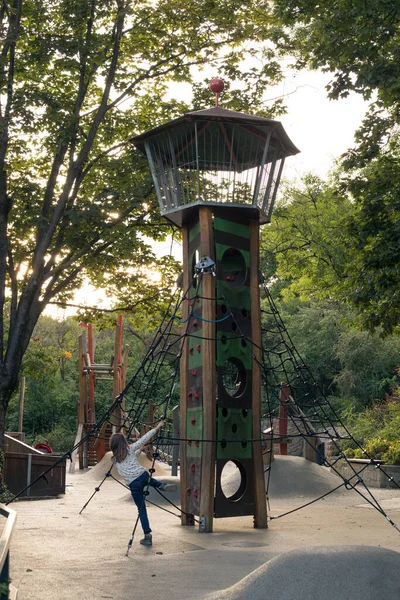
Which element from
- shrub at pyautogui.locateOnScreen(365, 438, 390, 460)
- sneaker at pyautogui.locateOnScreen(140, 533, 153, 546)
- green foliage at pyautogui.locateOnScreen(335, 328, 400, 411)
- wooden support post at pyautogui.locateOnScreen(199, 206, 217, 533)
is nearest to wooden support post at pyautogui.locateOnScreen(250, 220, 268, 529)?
wooden support post at pyautogui.locateOnScreen(199, 206, 217, 533)

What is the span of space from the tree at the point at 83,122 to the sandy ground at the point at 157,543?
Answer: 3.89m

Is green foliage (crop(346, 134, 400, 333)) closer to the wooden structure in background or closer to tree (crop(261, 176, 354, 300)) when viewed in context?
tree (crop(261, 176, 354, 300))

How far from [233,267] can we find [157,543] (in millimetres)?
4921

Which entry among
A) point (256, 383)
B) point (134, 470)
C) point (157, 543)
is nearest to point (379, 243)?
point (256, 383)

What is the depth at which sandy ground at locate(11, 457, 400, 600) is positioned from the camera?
25.7ft

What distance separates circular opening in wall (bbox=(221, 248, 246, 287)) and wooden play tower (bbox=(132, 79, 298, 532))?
2 cm

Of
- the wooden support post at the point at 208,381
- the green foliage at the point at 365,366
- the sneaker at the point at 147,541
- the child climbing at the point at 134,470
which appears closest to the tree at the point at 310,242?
the green foliage at the point at 365,366

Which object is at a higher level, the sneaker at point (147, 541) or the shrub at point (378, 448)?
the shrub at point (378, 448)

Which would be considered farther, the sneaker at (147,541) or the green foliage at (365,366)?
the green foliage at (365,366)

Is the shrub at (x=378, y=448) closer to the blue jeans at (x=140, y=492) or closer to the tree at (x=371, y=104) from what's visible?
the tree at (x=371, y=104)

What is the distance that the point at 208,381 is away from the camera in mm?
12672

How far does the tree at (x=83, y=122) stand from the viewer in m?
16.9

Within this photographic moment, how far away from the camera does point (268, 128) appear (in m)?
13.5

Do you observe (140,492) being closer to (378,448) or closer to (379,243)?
(379,243)
